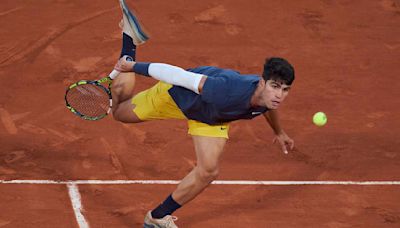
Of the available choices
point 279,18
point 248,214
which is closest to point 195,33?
point 279,18

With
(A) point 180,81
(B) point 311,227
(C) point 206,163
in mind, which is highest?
(A) point 180,81

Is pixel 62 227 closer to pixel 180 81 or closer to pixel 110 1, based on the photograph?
pixel 180 81

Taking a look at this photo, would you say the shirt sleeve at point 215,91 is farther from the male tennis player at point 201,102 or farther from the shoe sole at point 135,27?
the shoe sole at point 135,27

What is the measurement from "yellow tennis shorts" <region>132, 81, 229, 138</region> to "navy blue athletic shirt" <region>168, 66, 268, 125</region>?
3.6 inches

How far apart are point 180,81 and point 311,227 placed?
234 cm

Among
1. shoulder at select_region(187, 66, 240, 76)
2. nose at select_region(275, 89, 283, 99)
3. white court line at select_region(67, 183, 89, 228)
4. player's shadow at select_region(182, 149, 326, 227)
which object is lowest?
player's shadow at select_region(182, 149, 326, 227)

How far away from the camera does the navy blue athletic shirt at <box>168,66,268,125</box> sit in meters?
8.91

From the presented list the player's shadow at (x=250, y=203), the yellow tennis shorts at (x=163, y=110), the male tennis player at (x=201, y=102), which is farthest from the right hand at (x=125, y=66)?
the player's shadow at (x=250, y=203)

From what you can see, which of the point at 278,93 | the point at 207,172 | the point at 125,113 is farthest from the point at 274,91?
the point at 125,113

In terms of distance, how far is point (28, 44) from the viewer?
13.9 meters

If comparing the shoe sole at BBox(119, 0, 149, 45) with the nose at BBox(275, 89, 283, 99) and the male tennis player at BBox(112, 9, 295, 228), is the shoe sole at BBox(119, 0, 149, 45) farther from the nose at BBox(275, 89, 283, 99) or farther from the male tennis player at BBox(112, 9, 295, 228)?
the nose at BBox(275, 89, 283, 99)

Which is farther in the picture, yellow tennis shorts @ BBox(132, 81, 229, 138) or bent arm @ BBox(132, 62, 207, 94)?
yellow tennis shorts @ BBox(132, 81, 229, 138)

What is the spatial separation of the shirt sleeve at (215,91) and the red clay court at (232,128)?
1743mm

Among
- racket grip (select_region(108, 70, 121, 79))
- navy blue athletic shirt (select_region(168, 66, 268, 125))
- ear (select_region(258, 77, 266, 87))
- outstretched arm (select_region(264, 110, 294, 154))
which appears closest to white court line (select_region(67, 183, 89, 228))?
racket grip (select_region(108, 70, 121, 79))
